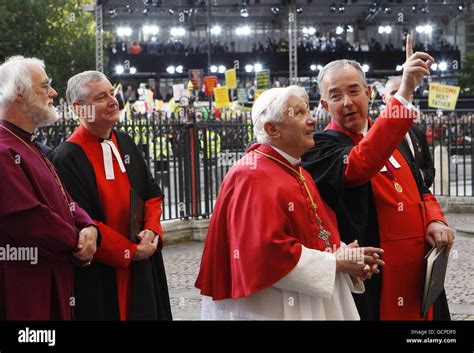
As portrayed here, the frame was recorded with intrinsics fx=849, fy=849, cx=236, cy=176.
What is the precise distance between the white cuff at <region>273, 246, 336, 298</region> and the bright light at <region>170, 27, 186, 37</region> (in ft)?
153

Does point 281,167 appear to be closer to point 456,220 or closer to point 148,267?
point 148,267

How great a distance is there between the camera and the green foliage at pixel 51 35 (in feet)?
114

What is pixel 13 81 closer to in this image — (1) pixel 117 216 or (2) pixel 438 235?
(1) pixel 117 216

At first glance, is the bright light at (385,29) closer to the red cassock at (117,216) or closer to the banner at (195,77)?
the banner at (195,77)

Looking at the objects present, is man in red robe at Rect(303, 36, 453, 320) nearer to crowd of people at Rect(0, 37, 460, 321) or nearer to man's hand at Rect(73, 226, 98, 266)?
crowd of people at Rect(0, 37, 460, 321)

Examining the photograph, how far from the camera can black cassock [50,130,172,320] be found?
4594mm

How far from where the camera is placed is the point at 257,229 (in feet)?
11.3

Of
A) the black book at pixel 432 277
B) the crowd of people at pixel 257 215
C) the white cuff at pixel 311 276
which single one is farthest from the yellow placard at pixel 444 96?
the white cuff at pixel 311 276

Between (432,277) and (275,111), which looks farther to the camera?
(432,277)

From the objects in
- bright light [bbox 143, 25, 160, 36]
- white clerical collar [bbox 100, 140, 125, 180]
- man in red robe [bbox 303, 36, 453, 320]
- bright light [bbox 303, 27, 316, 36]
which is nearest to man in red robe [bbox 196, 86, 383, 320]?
man in red robe [bbox 303, 36, 453, 320]

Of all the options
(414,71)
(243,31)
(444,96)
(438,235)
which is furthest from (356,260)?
(243,31)

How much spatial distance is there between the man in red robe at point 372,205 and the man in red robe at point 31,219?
1216 mm

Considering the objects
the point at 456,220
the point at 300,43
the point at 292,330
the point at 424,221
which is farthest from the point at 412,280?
the point at 300,43

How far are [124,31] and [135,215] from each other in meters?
45.2
